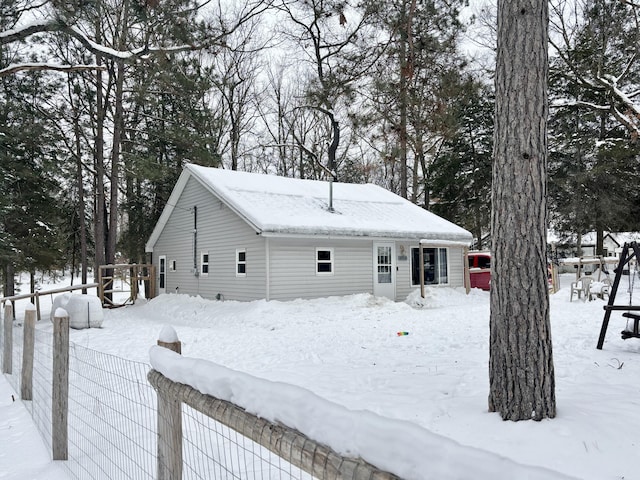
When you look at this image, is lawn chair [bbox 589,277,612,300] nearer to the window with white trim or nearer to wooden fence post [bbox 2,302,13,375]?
the window with white trim

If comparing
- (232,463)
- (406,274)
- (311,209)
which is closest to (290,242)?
(311,209)

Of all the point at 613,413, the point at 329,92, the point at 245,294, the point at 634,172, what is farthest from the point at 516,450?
the point at 634,172

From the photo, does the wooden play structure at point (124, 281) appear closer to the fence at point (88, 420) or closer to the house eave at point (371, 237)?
the house eave at point (371, 237)

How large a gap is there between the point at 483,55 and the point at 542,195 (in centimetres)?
1419

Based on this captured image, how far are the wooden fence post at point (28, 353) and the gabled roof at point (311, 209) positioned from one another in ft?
28.2

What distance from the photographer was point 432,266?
18891 millimetres

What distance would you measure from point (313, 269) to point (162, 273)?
8.29m

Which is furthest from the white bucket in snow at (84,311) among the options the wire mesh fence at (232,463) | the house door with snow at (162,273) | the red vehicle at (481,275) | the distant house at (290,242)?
the red vehicle at (481,275)

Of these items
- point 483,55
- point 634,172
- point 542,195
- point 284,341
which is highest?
point 483,55

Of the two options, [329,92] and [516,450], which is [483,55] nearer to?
[329,92]

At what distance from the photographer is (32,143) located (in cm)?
1989

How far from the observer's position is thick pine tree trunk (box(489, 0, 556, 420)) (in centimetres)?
423

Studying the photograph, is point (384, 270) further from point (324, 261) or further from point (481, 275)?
point (481, 275)

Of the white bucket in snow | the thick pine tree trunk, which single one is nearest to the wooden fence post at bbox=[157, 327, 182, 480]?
the thick pine tree trunk
